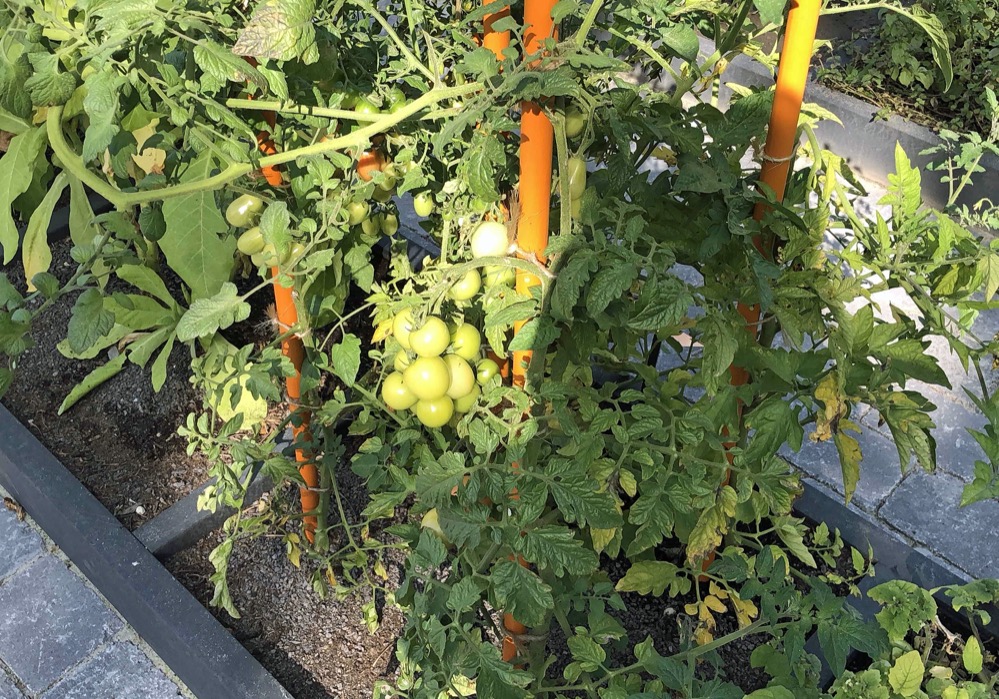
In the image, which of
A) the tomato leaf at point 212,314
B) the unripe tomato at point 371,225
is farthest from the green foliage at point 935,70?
the tomato leaf at point 212,314

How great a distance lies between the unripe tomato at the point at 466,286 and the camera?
1.22 metres

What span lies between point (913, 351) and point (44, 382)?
1.87 metres

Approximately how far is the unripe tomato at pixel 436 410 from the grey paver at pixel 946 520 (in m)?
1.26

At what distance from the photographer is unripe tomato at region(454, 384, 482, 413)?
4.24ft

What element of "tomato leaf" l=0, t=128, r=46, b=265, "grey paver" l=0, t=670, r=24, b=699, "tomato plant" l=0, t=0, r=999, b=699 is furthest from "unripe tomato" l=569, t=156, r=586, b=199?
"grey paver" l=0, t=670, r=24, b=699

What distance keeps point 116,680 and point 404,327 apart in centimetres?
104

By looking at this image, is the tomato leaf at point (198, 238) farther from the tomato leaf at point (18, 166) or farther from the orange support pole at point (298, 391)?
the tomato leaf at point (18, 166)

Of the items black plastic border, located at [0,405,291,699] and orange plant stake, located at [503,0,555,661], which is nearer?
orange plant stake, located at [503,0,555,661]

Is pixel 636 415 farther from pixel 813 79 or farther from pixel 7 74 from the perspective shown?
pixel 813 79

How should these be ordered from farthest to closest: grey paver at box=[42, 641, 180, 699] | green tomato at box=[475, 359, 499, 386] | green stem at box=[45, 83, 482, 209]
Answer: grey paver at box=[42, 641, 180, 699], green tomato at box=[475, 359, 499, 386], green stem at box=[45, 83, 482, 209]

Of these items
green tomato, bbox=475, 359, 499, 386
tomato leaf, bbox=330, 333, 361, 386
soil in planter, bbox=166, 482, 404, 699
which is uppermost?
green tomato, bbox=475, 359, 499, 386

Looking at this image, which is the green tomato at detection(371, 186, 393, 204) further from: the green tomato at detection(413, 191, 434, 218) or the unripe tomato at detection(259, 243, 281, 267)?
the unripe tomato at detection(259, 243, 281, 267)

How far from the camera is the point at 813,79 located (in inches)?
137

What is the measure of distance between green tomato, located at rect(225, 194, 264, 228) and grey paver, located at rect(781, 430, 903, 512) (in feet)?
4.62
